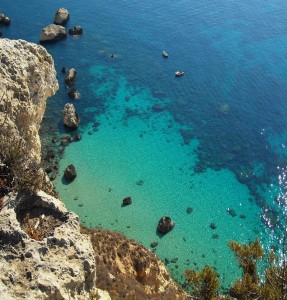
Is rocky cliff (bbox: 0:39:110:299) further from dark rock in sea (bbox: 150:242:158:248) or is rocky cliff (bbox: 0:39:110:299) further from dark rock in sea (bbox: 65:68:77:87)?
dark rock in sea (bbox: 65:68:77:87)

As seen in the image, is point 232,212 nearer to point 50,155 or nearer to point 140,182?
point 140,182

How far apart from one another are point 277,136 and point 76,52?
39.5 m

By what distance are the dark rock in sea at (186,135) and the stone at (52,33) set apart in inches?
1322

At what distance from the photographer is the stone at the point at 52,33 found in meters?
75.0

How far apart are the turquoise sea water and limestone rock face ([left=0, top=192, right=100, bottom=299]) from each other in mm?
22919

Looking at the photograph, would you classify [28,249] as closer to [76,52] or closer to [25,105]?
[25,105]

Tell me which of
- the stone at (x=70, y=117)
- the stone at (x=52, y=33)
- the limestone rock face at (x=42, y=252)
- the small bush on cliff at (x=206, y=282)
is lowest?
the stone at (x=70, y=117)

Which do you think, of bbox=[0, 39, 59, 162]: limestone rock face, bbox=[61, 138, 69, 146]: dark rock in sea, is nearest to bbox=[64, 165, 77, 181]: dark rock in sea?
bbox=[61, 138, 69, 146]: dark rock in sea

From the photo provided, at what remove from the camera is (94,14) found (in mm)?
90375

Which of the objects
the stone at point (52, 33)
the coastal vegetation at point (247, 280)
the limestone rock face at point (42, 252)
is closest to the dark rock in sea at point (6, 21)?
the stone at point (52, 33)

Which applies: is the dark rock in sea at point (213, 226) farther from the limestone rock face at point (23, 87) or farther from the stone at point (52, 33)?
the stone at point (52, 33)

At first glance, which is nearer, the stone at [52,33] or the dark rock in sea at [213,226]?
the dark rock in sea at [213,226]

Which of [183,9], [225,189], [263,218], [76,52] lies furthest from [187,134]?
[183,9]

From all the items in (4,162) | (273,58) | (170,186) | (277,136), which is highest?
(4,162)
